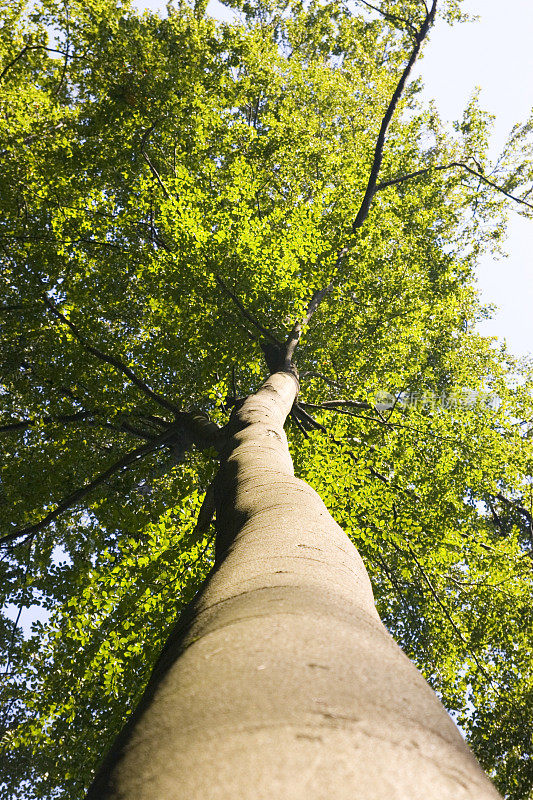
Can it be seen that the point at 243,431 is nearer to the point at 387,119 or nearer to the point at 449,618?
the point at 449,618

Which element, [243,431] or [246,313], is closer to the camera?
[243,431]

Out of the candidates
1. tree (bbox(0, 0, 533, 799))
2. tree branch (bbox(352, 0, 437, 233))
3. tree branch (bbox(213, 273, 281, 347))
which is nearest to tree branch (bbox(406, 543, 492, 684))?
tree (bbox(0, 0, 533, 799))

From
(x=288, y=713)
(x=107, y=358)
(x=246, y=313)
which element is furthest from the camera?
(x=246, y=313)

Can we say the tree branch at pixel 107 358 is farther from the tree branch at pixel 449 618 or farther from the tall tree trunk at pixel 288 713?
the tall tree trunk at pixel 288 713

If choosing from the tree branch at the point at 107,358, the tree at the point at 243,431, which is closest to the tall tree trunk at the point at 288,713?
the tree at the point at 243,431

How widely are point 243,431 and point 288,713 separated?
10.6ft

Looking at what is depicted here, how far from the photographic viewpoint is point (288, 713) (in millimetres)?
830

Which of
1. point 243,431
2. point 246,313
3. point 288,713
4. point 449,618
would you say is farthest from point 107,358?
point 288,713

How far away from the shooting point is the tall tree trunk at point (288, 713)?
698 millimetres

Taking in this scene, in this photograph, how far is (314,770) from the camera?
0.70 metres

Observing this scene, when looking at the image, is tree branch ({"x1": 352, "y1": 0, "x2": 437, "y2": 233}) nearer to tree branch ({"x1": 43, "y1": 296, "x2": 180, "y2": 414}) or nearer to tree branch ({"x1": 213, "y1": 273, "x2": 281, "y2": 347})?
tree branch ({"x1": 213, "y1": 273, "x2": 281, "y2": 347})

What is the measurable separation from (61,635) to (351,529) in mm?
3389

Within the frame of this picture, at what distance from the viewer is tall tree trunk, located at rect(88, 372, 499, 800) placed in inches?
27.5

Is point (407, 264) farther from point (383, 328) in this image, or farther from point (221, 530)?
point (221, 530)
